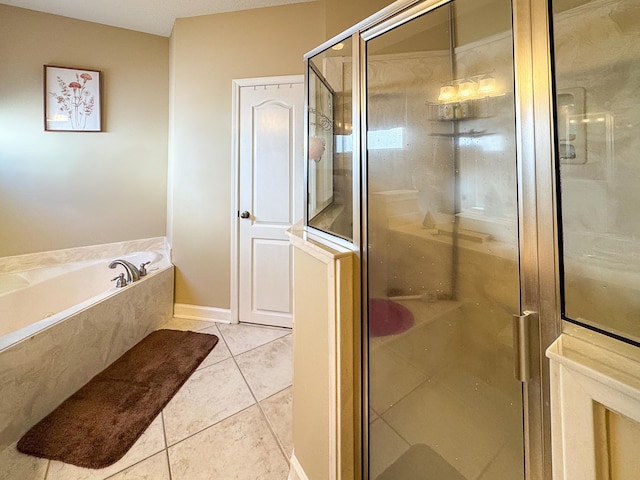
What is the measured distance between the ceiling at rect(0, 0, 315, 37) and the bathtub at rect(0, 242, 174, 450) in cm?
212

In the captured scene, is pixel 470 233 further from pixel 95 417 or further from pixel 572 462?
pixel 95 417

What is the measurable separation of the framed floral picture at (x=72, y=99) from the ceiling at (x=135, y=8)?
0.45 metres

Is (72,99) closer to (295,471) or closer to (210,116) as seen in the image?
(210,116)

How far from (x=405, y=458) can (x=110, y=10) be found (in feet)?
12.3

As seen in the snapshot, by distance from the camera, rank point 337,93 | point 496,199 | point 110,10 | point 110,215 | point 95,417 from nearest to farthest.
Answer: point 496,199 → point 337,93 → point 95,417 → point 110,10 → point 110,215

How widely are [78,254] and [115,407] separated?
168 centimetres

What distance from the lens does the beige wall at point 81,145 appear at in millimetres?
2322

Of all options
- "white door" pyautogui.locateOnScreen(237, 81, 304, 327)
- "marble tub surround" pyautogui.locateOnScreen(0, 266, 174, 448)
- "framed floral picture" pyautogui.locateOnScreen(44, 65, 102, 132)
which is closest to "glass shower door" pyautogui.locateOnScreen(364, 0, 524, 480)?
"white door" pyautogui.locateOnScreen(237, 81, 304, 327)

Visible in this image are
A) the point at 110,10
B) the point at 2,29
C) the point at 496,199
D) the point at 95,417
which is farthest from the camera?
the point at 110,10

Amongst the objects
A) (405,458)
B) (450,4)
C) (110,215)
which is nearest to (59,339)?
(110,215)

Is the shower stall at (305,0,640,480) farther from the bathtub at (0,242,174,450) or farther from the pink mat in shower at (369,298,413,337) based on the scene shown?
the bathtub at (0,242,174,450)

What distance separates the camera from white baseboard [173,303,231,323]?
272 centimetres

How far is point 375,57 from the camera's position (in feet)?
3.30

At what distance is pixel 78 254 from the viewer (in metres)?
2.61
